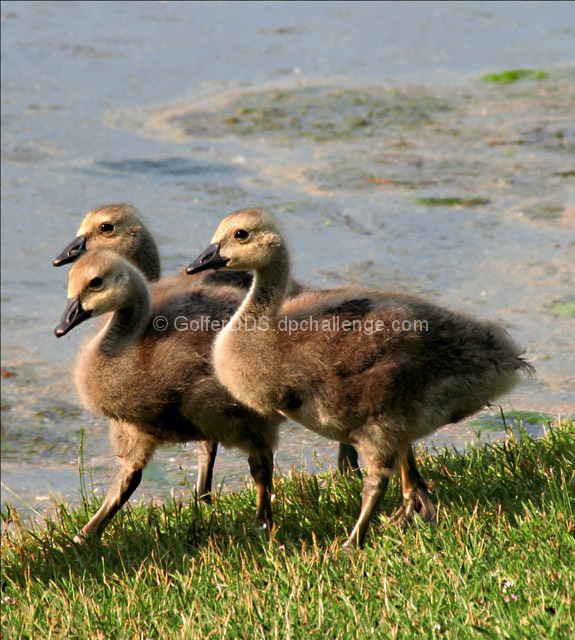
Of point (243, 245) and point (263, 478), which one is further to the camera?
point (263, 478)

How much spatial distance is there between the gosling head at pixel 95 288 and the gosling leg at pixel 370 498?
5.13 ft

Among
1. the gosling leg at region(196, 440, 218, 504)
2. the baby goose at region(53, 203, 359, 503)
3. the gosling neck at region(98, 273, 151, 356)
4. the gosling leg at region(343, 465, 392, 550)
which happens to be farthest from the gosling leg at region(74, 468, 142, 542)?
the gosling leg at region(343, 465, 392, 550)

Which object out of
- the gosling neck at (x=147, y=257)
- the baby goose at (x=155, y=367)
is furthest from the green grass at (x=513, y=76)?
the baby goose at (x=155, y=367)

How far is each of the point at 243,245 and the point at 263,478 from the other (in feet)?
4.18

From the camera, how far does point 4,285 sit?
432 inches

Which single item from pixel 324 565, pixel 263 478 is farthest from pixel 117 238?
pixel 324 565

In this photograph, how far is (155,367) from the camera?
554cm

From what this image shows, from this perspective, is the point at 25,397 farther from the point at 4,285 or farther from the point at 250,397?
the point at 250,397

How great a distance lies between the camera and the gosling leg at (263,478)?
19.0 ft

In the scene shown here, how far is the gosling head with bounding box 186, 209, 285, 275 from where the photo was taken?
5.43 metres

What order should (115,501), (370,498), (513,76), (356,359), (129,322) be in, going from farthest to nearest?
(513,76) < (115,501) < (129,322) < (370,498) < (356,359)

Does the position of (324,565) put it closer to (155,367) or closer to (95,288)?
(155,367)

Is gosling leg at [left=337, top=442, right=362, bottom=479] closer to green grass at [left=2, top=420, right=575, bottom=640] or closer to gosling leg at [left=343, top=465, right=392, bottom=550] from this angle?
green grass at [left=2, top=420, right=575, bottom=640]

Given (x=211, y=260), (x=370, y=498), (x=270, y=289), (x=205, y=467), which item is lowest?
(x=205, y=467)
